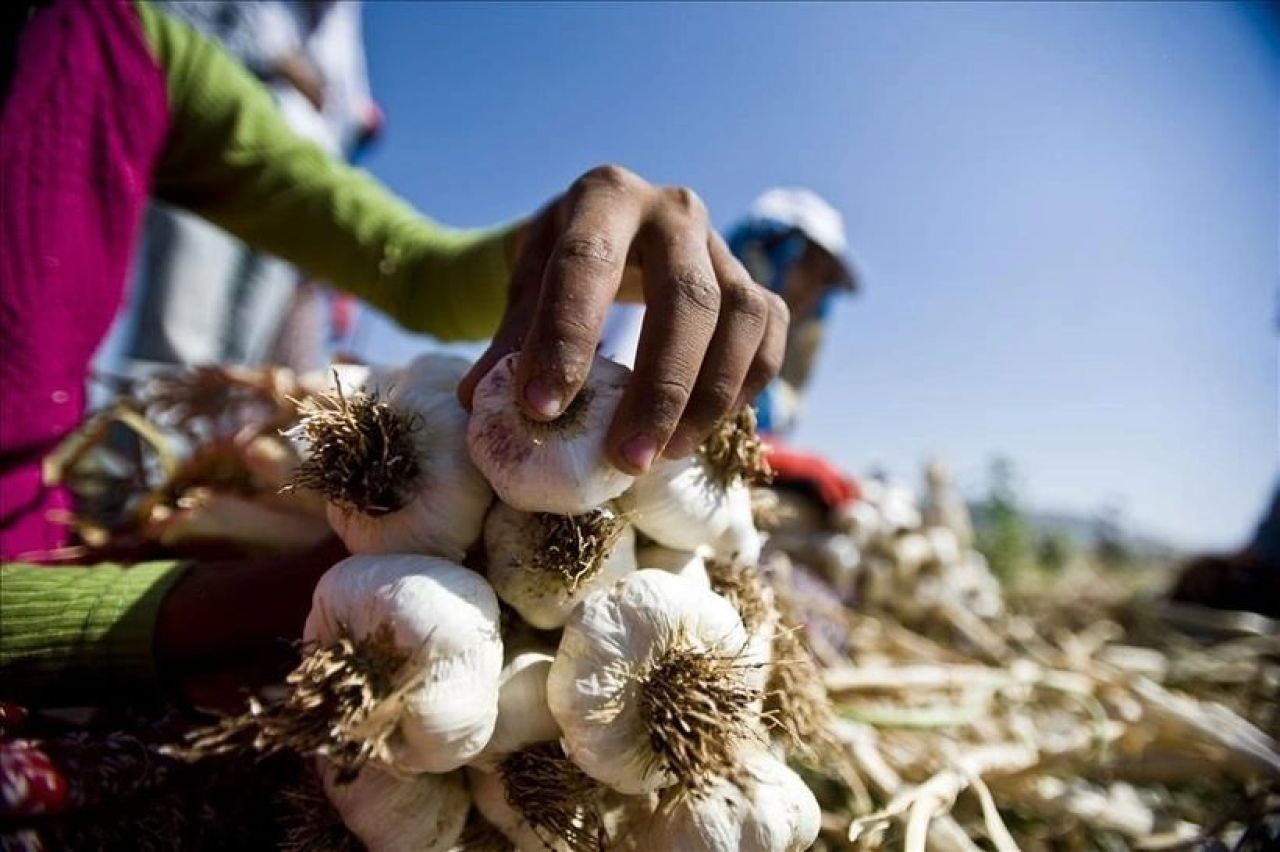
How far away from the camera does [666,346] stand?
1.82 ft

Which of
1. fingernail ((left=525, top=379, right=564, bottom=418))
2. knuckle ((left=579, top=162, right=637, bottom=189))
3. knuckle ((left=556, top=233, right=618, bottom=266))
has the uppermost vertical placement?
knuckle ((left=579, top=162, right=637, bottom=189))

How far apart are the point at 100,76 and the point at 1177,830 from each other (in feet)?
5.65

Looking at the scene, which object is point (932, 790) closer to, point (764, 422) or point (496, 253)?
point (496, 253)

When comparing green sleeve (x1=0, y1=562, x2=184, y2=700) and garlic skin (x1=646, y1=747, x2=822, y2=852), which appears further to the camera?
green sleeve (x1=0, y1=562, x2=184, y2=700)

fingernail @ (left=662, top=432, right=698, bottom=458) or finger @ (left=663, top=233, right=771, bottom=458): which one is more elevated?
finger @ (left=663, top=233, right=771, bottom=458)

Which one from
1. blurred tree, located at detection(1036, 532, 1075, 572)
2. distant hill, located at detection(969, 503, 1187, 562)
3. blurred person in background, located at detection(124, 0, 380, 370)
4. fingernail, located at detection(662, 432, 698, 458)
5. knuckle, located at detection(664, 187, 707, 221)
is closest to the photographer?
fingernail, located at detection(662, 432, 698, 458)

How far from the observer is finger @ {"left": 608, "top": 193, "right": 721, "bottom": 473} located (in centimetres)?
54

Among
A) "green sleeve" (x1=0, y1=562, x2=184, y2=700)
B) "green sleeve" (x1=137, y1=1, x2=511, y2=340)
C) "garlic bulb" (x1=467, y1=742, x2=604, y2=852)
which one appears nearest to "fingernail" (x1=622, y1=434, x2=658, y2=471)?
"garlic bulb" (x1=467, y1=742, x2=604, y2=852)

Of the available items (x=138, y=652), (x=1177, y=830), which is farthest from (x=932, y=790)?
(x=138, y=652)

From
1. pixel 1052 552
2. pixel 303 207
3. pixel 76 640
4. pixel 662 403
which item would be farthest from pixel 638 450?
pixel 1052 552

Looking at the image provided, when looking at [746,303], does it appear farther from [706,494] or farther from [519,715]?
[519,715]

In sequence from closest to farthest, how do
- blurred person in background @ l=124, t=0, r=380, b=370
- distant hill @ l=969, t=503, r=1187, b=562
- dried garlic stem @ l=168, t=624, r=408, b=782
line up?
dried garlic stem @ l=168, t=624, r=408, b=782
blurred person in background @ l=124, t=0, r=380, b=370
distant hill @ l=969, t=503, r=1187, b=562

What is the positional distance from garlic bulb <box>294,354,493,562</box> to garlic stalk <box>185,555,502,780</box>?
0.15 ft

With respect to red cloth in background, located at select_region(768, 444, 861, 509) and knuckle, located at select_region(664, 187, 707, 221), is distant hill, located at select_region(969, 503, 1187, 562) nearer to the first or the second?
red cloth in background, located at select_region(768, 444, 861, 509)
